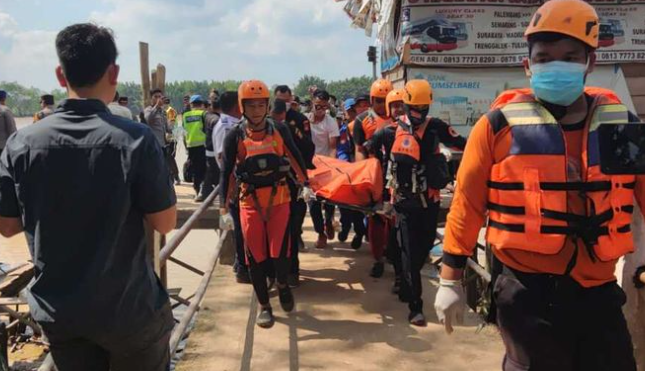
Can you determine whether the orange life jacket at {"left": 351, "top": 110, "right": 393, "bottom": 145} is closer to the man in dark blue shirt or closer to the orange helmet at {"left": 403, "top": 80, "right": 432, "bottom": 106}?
the orange helmet at {"left": 403, "top": 80, "right": 432, "bottom": 106}

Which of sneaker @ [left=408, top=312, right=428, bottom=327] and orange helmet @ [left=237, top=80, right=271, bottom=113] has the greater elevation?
orange helmet @ [left=237, top=80, right=271, bottom=113]

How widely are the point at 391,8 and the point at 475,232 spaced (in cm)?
619

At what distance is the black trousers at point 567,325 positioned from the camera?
79.7 inches

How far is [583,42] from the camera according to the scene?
80.2 inches

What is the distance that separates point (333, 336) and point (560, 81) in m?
3.14

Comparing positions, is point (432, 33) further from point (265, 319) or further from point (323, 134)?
point (265, 319)

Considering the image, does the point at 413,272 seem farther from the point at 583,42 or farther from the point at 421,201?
the point at 583,42

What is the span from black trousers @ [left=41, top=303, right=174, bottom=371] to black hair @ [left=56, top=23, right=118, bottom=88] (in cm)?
90

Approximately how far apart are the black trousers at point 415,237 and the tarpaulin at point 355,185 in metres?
0.68

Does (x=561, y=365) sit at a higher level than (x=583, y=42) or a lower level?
lower

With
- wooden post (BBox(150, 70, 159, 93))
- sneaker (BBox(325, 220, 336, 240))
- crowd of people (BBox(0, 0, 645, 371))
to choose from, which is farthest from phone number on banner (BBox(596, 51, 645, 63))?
wooden post (BBox(150, 70, 159, 93))

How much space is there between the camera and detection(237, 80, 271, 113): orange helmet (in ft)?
15.6

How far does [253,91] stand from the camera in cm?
475

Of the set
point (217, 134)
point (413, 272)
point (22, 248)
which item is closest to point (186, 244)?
point (22, 248)
